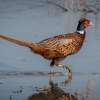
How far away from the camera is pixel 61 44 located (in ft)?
10.7

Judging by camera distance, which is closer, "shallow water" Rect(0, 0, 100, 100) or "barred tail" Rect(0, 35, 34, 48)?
"shallow water" Rect(0, 0, 100, 100)

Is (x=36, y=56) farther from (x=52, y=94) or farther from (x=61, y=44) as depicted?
(x=52, y=94)

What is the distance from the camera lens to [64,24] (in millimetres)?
3744

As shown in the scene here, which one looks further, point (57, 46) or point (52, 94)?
point (57, 46)

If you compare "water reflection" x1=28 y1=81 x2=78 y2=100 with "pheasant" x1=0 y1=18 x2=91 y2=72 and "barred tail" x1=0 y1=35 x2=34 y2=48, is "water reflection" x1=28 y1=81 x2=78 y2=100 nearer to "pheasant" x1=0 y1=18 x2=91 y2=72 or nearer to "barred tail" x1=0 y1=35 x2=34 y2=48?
"pheasant" x1=0 y1=18 x2=91 y2=72

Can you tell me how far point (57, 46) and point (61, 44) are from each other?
31 millimetres

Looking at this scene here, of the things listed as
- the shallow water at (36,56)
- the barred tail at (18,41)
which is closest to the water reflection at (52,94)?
the shallow water at (36,56)

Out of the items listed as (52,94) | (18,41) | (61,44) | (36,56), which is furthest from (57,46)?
(52,94)

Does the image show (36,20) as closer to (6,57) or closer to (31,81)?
(6,57)

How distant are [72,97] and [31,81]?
0.29 m

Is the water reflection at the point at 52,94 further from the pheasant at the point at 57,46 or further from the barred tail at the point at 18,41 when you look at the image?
the barred tail at the point at 18,41

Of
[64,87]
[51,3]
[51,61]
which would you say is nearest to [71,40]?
[51,61]

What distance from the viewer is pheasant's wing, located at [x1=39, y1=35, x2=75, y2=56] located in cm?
325

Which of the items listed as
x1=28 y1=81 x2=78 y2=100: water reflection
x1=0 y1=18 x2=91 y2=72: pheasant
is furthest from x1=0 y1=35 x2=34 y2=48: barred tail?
x1=28 y1=81 x2=78 y2=100: water reflection
